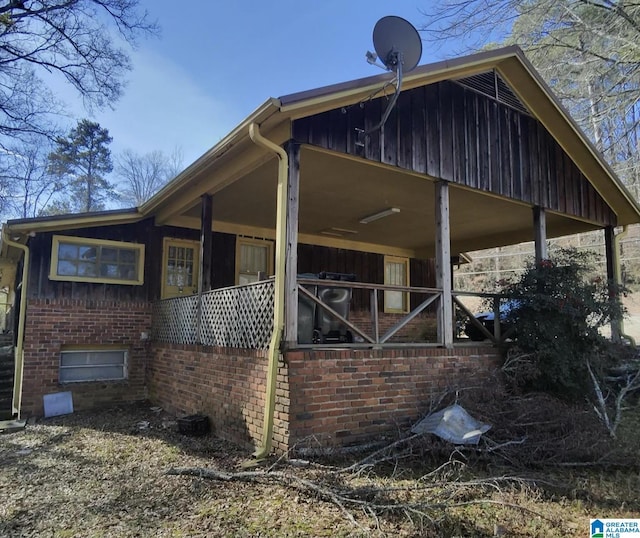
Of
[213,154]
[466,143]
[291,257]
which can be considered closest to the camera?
[291,257]

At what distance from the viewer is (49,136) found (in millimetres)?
15000

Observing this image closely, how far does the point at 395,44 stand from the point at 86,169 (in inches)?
1176

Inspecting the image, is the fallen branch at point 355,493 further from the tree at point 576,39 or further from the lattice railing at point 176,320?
the tree at point 576,39

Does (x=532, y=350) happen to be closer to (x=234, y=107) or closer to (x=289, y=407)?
(x=289, y=407)

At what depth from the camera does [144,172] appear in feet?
115

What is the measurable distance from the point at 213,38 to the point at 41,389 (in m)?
10.7

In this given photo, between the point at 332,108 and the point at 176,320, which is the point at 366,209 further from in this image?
the point at 176,320

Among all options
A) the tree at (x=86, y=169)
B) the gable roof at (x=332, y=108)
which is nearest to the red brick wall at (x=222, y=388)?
the gable roof at (x=332, y=108)

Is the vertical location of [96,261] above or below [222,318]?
above

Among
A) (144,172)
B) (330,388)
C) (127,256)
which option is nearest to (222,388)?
(330,388)

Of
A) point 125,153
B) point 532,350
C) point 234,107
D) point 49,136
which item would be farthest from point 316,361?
point 125,153

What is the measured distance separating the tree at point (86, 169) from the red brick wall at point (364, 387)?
95.9 feet

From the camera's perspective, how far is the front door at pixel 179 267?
10070mm

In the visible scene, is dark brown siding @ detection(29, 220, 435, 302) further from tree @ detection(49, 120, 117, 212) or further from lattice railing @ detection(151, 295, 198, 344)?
tree @ detection(49, 120, 117, 212)
